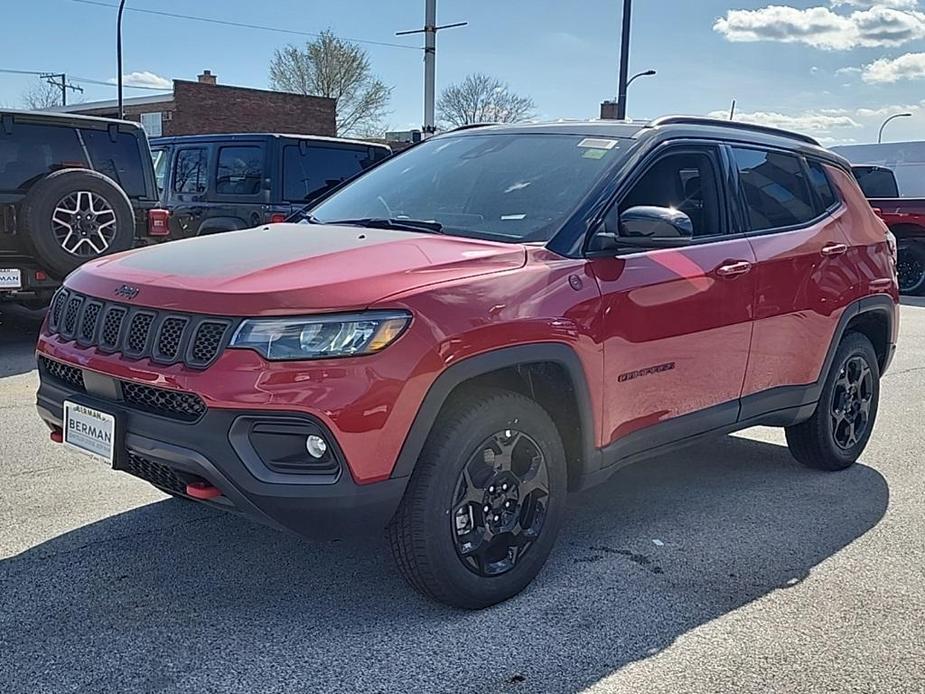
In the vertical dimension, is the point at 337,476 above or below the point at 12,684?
above

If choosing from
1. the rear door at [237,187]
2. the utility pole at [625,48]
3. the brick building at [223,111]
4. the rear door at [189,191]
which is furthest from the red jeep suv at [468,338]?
the brick building at [223,111]

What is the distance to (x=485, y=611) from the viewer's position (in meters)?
3.41

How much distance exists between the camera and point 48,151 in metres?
8.10

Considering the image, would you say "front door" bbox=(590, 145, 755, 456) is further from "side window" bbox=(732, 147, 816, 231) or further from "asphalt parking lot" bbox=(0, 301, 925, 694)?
"asphalt parking lot" bbox=(0, 301, 925, 694)

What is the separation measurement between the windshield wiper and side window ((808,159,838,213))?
2.35 metres

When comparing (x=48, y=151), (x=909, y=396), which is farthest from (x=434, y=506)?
(x=48, y=151)

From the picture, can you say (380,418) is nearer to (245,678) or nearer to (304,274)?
(304,274)

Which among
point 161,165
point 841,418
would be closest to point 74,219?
point 161,165

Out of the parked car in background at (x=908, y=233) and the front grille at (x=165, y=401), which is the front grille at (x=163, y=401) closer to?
the front grille at (x=165, y=401)

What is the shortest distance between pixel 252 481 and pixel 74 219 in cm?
570

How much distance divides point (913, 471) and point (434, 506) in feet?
11.5

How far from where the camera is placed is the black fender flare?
9.98 feet

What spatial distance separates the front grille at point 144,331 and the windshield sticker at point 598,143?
1917 mm

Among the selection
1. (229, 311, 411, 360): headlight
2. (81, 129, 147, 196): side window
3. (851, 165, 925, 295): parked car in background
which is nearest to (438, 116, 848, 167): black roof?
(229, 311, 411, 360): headlight
